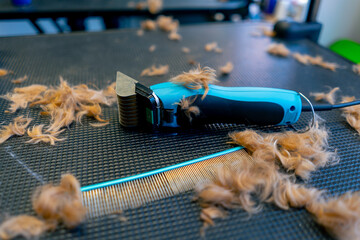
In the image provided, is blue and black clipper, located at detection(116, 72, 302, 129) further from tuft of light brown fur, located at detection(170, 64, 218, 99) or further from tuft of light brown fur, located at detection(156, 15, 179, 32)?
tuft of light brown fur, located at detection(156, 15, 179, 32)

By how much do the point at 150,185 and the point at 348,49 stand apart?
4.97 ft

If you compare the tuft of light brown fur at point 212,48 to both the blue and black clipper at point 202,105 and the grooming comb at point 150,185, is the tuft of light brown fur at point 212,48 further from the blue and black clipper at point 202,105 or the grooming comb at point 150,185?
the grooming comb at point 150,185

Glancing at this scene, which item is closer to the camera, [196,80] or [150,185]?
[150,185]

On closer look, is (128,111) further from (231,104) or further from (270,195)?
(270,195)

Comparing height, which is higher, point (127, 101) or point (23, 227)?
point (127, 101)

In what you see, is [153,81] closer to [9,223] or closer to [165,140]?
[165,140]

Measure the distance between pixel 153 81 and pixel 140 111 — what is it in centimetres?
30

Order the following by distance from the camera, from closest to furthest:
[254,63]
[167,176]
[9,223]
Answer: [9,223] < [167,176] < [254,63]

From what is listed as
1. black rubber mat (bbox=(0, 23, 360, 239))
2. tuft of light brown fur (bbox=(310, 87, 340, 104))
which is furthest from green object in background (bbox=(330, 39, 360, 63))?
tuft of light brown fur (bbox=(310, 87, 340, 104))

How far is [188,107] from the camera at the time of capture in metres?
0.62

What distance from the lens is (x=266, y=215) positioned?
1.52 feet

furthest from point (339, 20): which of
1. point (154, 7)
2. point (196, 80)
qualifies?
point (196, 80)

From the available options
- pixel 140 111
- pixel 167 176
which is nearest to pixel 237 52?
pixel 140 111

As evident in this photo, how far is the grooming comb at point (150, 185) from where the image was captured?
480 mm
